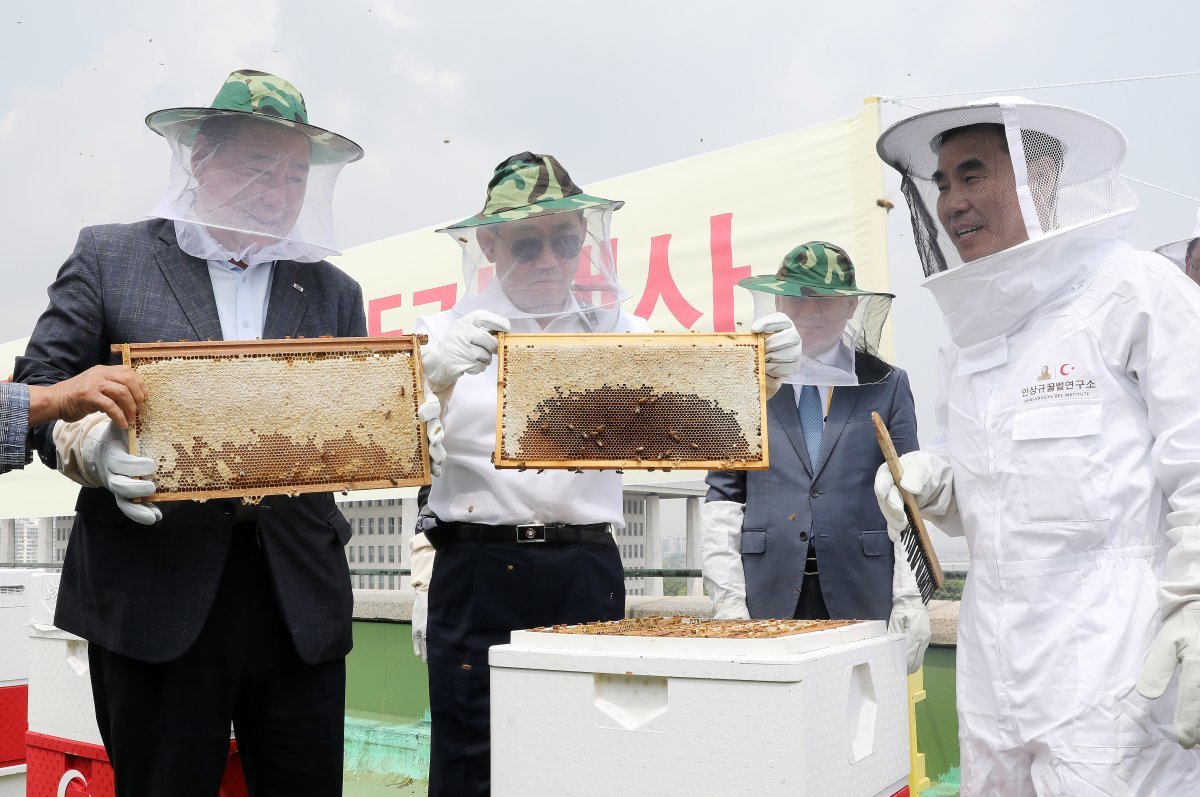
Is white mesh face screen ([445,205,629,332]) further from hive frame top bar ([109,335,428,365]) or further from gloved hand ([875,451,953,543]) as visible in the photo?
gloved hand ([875,451,953,543])

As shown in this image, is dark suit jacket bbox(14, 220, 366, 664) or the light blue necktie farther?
the light blue necktie

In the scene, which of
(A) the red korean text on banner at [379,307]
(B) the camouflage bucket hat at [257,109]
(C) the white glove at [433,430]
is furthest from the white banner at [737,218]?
(B) the camouflage bucket hat at [257,109]

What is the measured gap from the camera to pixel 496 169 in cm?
286

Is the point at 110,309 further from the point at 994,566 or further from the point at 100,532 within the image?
the point at 994,566

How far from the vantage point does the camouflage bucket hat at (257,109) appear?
227cm

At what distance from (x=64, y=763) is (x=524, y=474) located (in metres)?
1.68

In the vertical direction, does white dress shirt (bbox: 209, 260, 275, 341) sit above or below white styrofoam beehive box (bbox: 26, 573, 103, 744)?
above

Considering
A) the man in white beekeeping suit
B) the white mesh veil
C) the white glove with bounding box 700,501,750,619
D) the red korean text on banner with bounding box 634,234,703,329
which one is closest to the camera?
the man in white beekeeping suit

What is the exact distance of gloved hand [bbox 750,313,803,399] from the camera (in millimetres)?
2336

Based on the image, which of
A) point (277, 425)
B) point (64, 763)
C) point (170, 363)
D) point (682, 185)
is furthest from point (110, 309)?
point (682, 185)

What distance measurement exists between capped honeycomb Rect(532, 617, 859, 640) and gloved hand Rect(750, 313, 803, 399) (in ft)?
2.17

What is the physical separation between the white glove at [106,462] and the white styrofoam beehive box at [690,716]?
79cm

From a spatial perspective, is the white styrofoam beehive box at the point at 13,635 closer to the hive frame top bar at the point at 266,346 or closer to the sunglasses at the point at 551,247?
the hive frame top bar at the point at 266,346

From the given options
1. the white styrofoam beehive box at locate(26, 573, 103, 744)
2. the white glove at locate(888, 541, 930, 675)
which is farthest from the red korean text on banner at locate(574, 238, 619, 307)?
the white styrofoam beehive box at locate(26, 573, 103, 744)
